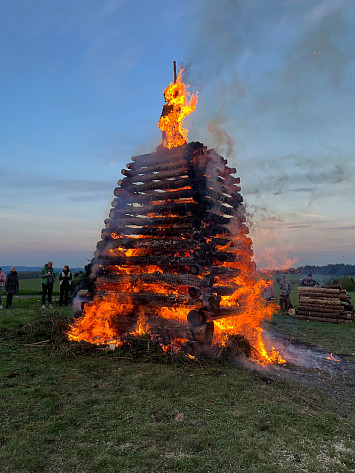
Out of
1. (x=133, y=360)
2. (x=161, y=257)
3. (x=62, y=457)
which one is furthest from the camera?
(x=161, y=257)

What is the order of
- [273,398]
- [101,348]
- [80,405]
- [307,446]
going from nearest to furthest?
[307,446]
[80,405]
[273,398]
[101,348]

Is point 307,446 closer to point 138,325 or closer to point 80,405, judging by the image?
point 80,405

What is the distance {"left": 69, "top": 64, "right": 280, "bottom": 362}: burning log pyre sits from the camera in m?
8.35

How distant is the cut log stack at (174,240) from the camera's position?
828 centimetres

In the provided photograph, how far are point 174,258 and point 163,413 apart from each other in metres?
4.20

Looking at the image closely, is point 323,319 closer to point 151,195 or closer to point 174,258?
point 174,258

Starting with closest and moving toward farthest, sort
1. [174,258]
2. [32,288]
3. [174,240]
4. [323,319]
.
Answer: [174,258]
[174,240]
[323,319]
[32,288]

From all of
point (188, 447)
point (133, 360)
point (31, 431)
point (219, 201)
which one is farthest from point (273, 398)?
point (219, 201)

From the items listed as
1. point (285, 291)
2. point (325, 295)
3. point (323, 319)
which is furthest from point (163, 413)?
point (285, 291)

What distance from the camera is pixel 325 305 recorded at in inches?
698

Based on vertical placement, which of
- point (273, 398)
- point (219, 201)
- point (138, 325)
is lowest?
point (273, 398)

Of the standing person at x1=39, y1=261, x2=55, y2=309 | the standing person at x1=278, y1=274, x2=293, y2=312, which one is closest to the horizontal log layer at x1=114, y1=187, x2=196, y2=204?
the standing person at x1=39, y1=261, x2=55, y2=309

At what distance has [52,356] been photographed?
26.2ft

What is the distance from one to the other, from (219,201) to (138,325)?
14.6 feet
